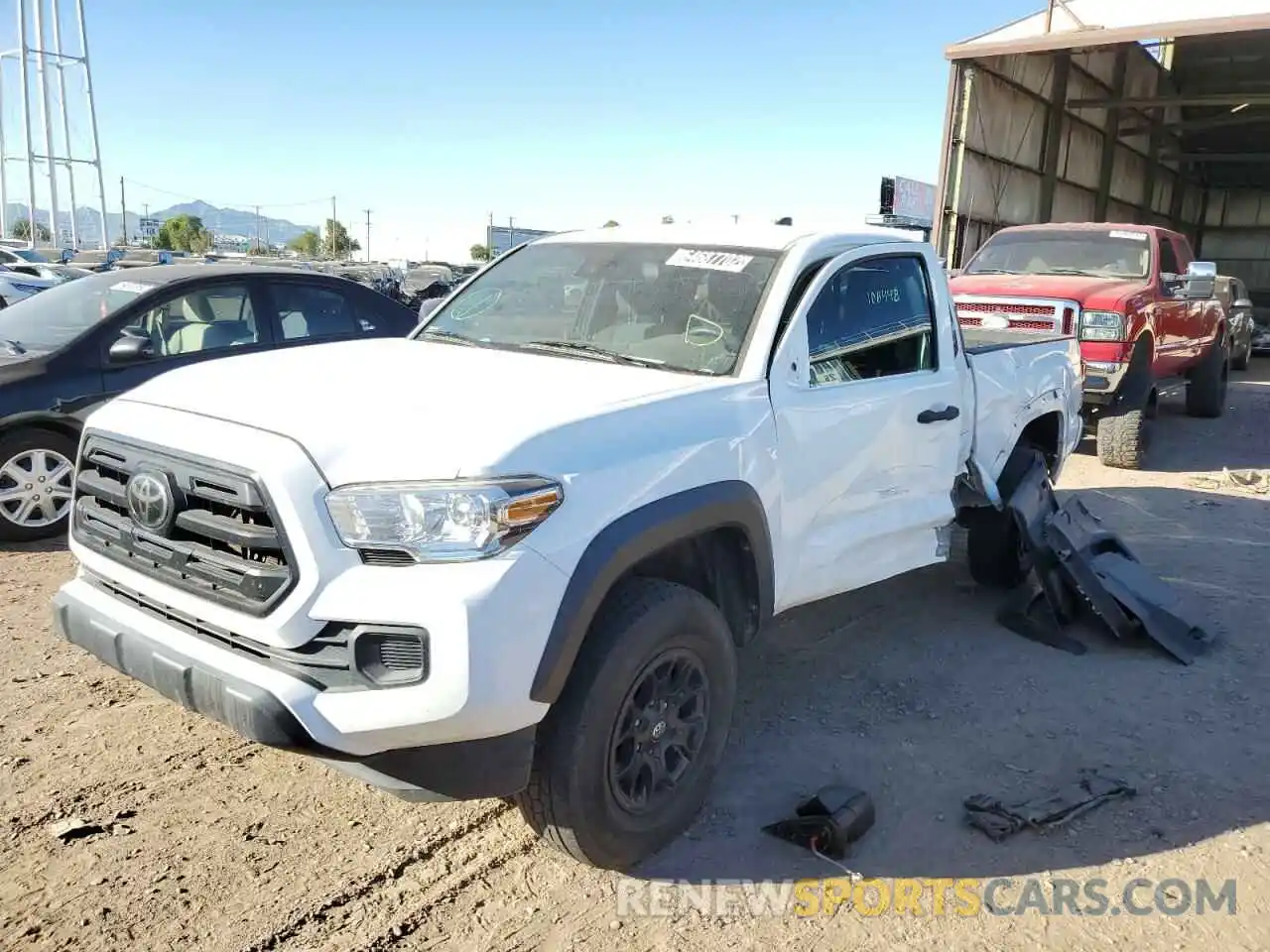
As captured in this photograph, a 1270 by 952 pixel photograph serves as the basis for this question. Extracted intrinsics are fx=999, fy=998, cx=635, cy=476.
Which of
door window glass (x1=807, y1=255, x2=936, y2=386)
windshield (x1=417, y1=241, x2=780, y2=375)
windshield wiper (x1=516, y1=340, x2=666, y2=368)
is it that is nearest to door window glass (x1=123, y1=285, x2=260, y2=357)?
windshield (x1=417, y1=241, x2=780, y2=375)

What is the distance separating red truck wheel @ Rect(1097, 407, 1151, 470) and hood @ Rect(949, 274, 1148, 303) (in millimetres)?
1054

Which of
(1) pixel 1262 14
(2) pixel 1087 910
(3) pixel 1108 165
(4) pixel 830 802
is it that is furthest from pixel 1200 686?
(3) pixel 1108 165

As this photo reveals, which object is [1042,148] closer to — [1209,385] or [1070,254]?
[1209,385]

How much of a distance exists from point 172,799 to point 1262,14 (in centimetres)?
1603

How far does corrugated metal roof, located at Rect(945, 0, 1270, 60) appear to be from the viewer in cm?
1362

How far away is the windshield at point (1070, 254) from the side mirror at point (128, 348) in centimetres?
797

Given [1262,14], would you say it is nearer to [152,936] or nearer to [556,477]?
[556,477]

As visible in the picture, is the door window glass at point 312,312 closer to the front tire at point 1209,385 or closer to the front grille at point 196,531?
the front grille at point 196,531

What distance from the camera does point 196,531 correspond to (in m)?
2.59

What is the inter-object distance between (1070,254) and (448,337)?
26.8 ft

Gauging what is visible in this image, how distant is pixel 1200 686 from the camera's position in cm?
435

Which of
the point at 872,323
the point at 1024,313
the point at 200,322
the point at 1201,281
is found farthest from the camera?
the point at 1201,281

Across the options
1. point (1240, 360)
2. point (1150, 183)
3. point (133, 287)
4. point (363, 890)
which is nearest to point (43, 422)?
point (133, 287)

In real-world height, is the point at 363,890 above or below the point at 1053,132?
below
